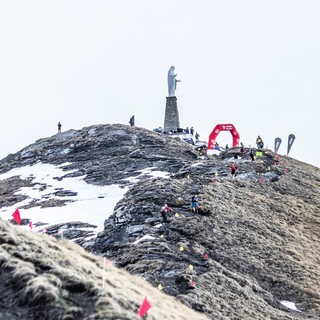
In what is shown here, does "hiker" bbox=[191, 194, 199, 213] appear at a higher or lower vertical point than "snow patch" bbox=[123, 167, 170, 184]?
higher

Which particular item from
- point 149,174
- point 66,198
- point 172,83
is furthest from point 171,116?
point 66,198

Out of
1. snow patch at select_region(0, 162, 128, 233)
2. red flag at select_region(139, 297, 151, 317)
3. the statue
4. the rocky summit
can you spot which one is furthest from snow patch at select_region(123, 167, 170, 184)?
red flag at select_region(139, 297, 151, 317)

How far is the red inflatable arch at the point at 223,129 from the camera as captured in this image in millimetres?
80375

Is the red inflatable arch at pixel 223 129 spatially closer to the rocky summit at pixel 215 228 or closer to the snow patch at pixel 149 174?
the rocky summit at pixel 215 228

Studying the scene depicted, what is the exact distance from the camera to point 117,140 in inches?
3039

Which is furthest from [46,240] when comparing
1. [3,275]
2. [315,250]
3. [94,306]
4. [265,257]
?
[315,250]

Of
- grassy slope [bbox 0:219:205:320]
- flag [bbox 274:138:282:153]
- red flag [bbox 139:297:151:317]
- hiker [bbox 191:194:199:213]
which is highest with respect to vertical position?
grassy slope [bbox 0:219:205:320]

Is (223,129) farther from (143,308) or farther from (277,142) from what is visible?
(143,308)

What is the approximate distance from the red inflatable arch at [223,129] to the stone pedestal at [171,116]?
11.2m

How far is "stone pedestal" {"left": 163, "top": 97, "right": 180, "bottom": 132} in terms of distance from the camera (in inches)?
3634

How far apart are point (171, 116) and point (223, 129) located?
40.3 ft

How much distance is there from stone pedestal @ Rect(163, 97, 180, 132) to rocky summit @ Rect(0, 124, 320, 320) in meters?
18.5

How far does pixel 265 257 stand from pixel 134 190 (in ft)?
39.2

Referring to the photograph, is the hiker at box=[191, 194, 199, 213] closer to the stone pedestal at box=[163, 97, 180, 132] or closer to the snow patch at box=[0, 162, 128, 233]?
the snow patch at box=[0, 162, 128, 233]
